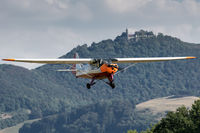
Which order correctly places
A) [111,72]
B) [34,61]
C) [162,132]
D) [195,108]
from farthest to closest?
1. [195,108]
2. [162,132]
3. [34,61]
4. [111,72]

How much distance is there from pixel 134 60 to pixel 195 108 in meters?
79.4

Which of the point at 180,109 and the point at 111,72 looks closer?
the point at 111,72

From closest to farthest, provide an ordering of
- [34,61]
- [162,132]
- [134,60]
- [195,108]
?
[34,61]
[134,60]
[162,132]
[195,108]

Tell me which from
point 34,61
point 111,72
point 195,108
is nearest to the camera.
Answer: point 111,72

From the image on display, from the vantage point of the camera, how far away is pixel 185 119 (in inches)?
5281

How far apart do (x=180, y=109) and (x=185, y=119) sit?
8.41 metres

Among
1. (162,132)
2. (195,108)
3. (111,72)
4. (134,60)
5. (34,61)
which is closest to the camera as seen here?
(111,72)

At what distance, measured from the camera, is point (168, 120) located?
446ft

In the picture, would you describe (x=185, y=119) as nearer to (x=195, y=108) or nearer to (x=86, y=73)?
(x=195, y=108)

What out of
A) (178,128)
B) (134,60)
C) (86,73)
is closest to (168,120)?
(178,128)

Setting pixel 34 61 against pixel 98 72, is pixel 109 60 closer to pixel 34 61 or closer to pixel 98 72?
pixel 98 72

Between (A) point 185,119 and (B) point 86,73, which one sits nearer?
(B) point 86,73

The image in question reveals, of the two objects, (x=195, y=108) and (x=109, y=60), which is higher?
(x=109, y=60)

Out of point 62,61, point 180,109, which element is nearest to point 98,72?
point 62,61
